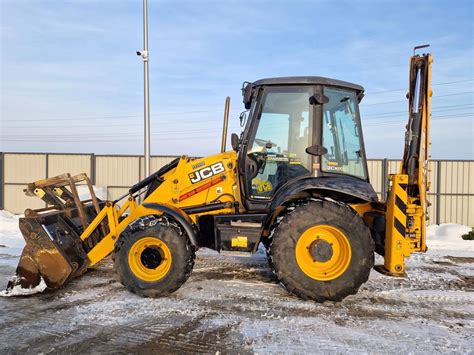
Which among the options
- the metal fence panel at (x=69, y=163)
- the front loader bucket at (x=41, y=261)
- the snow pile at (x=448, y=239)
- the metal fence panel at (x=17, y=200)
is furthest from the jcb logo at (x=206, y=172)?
the metal fence panel at (x=17, y=200)

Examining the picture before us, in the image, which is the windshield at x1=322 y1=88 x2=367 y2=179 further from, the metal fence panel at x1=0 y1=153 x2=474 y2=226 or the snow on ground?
the metal fence panel at x1=0 y1=153 x2=474 y2=226

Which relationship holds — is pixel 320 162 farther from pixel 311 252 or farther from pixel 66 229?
pixel 66 229

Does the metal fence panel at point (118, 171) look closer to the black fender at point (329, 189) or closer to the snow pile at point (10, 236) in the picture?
the snow pile at point (10, 236)

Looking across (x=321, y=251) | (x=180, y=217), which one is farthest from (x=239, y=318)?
(x=180, y=217)

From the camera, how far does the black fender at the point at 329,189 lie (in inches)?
173

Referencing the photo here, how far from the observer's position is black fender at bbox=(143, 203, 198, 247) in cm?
448

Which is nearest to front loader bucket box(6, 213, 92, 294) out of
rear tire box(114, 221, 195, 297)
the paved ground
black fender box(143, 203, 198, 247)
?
the paved ground

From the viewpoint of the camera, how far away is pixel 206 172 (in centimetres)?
498

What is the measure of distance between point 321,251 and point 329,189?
684mm

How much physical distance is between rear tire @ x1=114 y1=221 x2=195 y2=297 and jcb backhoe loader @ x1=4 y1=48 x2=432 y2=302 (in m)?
0.01

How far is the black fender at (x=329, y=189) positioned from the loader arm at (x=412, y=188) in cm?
31

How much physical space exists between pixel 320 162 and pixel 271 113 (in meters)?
0.82

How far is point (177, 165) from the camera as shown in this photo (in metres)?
5.17

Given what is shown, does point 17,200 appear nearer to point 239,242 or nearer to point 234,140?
point 234,140
